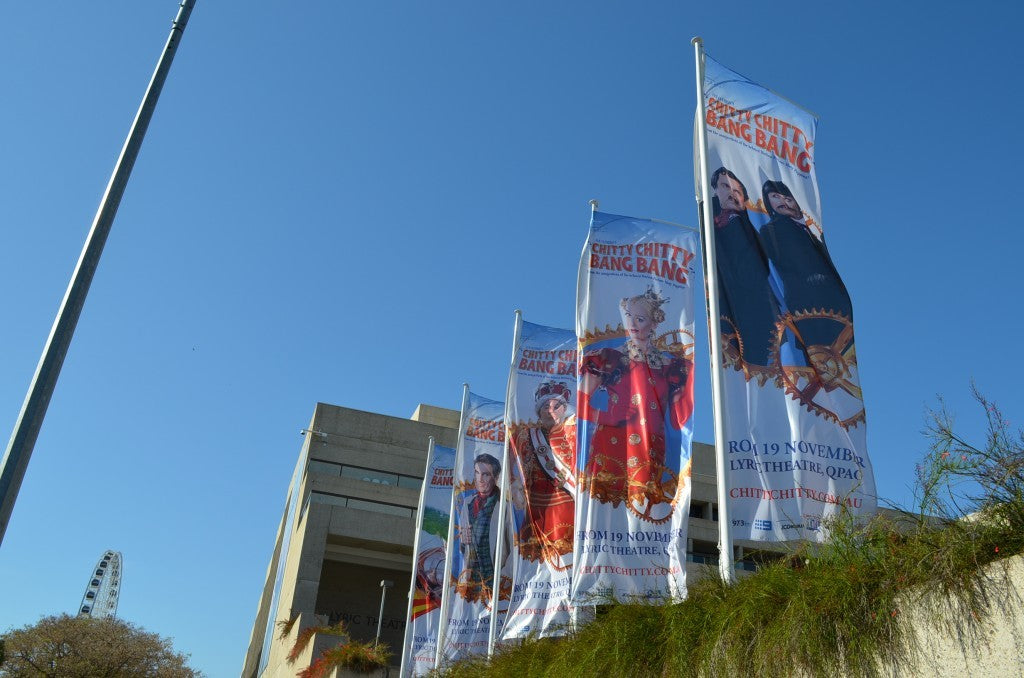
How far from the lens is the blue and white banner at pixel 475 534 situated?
1903 cm

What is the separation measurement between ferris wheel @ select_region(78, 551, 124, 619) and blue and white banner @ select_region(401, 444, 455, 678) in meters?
86.4

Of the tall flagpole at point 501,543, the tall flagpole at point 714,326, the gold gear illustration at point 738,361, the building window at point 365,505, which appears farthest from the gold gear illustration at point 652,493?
the building window at point 365,505

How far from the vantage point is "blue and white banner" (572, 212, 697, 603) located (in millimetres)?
11453

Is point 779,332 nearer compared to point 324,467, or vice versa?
point 779,332

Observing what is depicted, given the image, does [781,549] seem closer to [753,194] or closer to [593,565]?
[593,565]

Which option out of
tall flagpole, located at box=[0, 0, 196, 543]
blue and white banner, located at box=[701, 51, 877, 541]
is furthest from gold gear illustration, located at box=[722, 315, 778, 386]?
tall flagpole, located at box=[0, 0, 196, 543]

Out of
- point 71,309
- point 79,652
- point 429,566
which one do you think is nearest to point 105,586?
point 79,652

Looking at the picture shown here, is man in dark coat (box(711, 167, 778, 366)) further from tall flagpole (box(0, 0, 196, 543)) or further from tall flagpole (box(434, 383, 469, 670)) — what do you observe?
tall flagpole (box(434, 383, 469, 670))

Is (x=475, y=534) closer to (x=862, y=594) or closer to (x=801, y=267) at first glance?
(x=801, y=267)

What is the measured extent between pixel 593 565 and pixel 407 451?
37.3 m

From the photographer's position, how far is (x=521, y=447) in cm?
1650

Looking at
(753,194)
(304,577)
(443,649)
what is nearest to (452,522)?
(443,649)

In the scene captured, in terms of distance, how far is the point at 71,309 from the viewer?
8328mm

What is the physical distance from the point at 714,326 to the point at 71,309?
6620 mm
